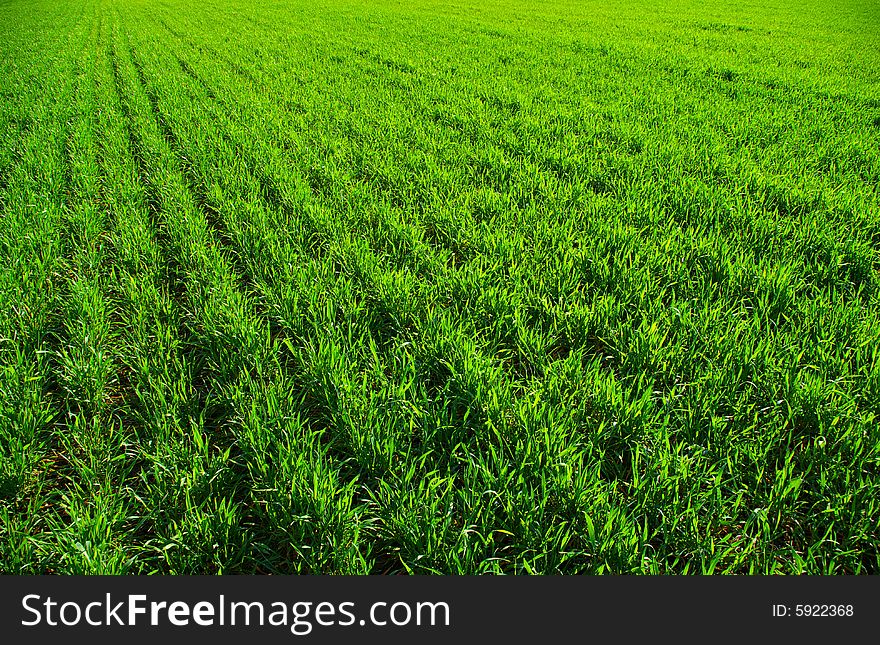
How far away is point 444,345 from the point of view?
8.05 ft

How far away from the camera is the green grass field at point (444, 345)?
1.70 metres

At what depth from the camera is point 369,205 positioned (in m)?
4.09

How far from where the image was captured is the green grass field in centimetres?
170

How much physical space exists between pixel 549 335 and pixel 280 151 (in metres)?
3.83

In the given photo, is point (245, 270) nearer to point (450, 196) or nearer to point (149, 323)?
point (149, 323)

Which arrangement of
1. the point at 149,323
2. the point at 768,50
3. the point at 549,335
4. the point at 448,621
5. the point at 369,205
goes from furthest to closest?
the point at 768,50 → the point at 369,205 → the point at 149,323 → the point at 549,335 → the point at 448,621

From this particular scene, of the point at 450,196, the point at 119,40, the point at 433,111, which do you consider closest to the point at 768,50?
the point at 433,111

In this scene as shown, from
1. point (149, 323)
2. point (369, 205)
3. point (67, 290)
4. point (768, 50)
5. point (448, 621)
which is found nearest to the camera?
point (448, 621)

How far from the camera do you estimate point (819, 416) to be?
199 cm

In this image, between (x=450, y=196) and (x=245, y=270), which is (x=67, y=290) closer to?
(x=245, y=270)

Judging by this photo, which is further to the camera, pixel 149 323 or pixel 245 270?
pixel 245 270

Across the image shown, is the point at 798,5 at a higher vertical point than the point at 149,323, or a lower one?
higher

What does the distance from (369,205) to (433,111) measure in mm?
3286

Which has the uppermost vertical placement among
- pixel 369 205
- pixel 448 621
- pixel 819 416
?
pixel 369 205
